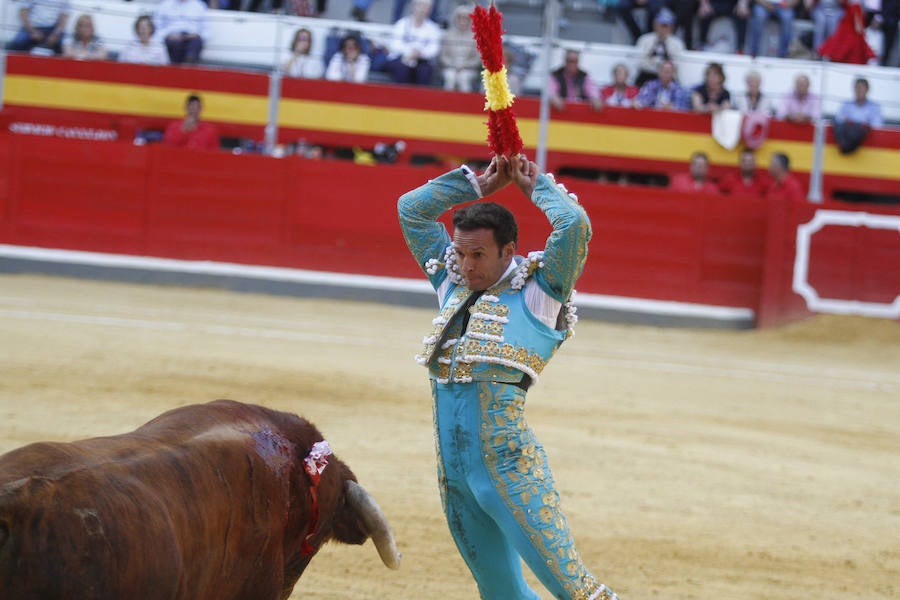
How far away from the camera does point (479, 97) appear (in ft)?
40.8

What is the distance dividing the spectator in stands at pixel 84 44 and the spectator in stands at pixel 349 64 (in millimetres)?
2350

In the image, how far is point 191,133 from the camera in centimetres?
1226

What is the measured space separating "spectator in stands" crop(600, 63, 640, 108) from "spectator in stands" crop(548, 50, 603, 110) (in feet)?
0.41

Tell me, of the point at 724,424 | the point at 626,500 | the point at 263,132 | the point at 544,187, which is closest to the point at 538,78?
the point at 263,132

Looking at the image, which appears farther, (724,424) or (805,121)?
(805,121)

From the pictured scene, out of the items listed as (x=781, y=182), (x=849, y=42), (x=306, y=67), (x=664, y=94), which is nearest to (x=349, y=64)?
(x=306, y=67)

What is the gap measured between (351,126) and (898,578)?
29.5ft

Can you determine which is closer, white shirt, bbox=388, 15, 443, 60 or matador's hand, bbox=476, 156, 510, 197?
matador's hand, bbox=476, 156, 510, 197

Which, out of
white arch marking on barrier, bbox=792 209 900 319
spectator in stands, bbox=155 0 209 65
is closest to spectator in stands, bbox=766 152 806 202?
white arch marking on barrier, bbox=792 209 900 319

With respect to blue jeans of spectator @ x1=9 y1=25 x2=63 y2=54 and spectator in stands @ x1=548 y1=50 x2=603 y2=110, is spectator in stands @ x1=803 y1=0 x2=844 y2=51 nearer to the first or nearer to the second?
spectator in stands @ x1=548 y1=50 x2=603 y2=110

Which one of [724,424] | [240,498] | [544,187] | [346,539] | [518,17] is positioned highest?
[518,17]

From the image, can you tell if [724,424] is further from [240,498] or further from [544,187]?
[240,498]

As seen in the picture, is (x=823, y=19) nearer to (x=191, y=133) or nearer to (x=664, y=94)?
(x=664, y=94)

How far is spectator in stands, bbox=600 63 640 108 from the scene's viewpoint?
40.3 ft
